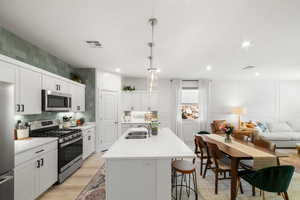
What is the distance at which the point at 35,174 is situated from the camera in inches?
85.2

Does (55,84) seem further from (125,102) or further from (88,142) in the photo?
(125,102)

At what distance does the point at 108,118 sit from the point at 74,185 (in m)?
2.50

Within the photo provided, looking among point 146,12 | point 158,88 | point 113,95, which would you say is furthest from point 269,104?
point 146,12

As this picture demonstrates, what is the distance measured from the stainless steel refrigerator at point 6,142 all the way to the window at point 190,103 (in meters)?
5.82

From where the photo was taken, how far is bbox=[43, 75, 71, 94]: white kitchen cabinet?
290cm

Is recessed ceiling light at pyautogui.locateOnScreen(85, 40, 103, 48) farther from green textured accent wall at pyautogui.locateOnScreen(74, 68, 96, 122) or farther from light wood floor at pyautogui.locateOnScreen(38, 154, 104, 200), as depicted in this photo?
light wood floor at pyautogui.locateOnScreen(38, 154, 104, 200)

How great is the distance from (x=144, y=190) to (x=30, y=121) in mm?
2587

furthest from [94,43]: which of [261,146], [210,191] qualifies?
[261,146]

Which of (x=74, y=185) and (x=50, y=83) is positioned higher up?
(x=50, y=83)

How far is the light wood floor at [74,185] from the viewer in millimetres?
2422

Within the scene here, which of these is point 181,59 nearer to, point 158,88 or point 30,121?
point 158,88

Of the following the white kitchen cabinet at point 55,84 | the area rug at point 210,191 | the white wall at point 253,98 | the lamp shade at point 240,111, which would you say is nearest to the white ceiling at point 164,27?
the white kitchen cabinet at point 55,84

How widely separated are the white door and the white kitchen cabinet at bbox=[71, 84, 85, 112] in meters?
0.61

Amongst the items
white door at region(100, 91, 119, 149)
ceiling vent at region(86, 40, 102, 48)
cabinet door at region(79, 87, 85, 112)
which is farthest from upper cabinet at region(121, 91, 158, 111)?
ceiling vent at region(86, 40, 102, 48)
